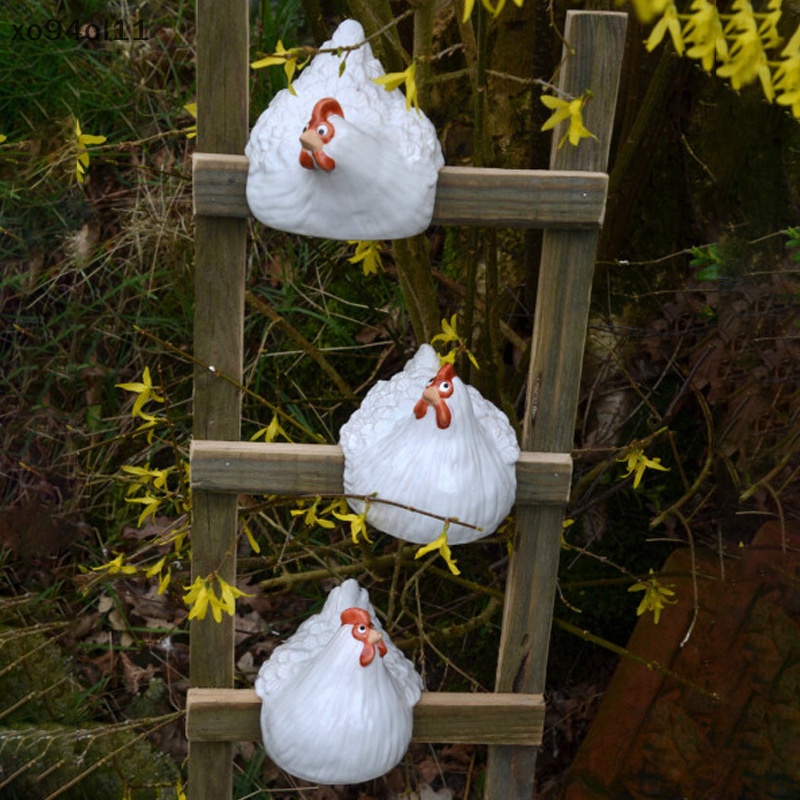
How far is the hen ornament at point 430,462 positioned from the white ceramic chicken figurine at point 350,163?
235mm

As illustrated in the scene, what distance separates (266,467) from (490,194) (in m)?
0.51

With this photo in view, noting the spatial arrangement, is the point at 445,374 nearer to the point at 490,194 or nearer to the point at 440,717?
the point at 490,194

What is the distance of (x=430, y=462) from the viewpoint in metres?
1.55

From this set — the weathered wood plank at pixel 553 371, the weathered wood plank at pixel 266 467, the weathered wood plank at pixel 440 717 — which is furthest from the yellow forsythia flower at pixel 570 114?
the weathered wood plank at pixel 440 717

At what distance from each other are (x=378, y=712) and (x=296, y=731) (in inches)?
4.9

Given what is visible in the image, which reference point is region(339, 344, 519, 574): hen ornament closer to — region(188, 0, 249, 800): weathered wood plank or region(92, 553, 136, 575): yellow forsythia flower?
region(188, 0, 249, 800): weathered wood plank

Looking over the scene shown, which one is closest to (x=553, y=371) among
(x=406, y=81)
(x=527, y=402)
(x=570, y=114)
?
(x=527, y=402)

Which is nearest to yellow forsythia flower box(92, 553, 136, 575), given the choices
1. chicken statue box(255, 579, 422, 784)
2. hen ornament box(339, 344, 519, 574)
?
chicken statue box(255, 579, 422, 784)

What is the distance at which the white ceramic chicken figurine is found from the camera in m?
1.43

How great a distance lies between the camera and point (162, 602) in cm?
266

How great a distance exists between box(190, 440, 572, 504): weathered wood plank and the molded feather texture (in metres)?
0.04

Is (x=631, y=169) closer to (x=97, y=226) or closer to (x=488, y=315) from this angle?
(x=488, y=315)

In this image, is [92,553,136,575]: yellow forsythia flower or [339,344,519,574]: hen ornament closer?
[339,344,519,574]: hen ornament

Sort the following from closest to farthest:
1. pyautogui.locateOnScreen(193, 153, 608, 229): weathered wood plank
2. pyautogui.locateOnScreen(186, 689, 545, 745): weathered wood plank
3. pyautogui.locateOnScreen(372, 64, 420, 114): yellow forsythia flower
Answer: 1. pyautogui.locateOnScreen(372, 64, 420, 114): yellow forsythia flower
2. pyautogui.locateOnScreen(193, 153, 608, 229): weathered wood plank
3. pyautogui.locateOnScreen(186, 689, 545, 745): weathered wood plank
